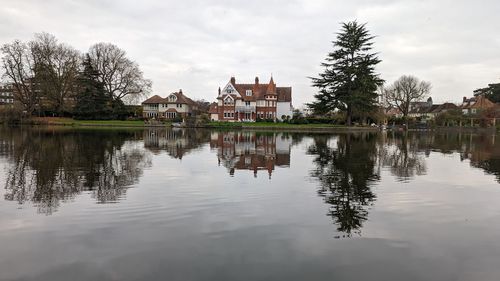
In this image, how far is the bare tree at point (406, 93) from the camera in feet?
257

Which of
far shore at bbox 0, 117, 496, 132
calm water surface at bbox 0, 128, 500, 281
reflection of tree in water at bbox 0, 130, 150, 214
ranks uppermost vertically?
far shore at bbox 0, 117, 496, 132

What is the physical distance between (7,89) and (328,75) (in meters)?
54.6

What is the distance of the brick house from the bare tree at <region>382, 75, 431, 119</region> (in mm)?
23830

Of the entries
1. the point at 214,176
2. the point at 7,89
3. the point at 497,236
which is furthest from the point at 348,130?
the point at 7,89

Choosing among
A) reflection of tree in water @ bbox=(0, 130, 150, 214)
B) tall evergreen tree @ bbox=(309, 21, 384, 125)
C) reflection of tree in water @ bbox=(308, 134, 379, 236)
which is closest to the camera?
reflection of tree in water @ bbox=(308, 134, 379, 236)

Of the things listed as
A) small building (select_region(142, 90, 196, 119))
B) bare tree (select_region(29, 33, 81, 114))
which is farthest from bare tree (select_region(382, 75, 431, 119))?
bare tree (select_region(29, 33, 81, 114))

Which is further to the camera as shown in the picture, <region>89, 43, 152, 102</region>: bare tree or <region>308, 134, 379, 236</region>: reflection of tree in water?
<region>89, 43, 152, 102</region>: bare tree

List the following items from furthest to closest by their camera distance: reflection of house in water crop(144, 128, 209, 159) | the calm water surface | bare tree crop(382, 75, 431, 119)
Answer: bare tree crop(382, 75, 431, 119)
reflection of house in water crop(144, 128, 209, 159)
the calm water surface

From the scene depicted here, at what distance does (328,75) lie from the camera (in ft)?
189

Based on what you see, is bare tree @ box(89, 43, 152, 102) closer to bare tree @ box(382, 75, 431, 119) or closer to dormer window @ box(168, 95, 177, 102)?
dormer window @ box(168, 95, 177, 102)

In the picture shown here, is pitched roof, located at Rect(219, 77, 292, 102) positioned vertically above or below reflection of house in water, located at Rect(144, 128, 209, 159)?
above

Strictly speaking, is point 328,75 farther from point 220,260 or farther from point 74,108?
point 220,260

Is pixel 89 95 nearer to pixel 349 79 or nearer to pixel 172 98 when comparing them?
pixel 172 98

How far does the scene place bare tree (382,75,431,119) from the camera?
257 feet
